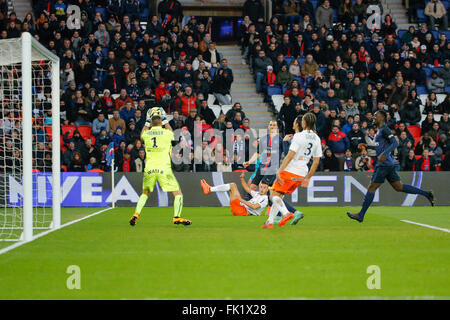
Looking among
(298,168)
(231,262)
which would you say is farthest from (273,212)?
(231,262)

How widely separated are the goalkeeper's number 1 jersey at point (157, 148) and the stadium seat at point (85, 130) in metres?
9.87

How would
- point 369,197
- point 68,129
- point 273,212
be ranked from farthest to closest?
point 68,129 < point 369,197 < point 273,212

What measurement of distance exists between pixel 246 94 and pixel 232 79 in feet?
7.43

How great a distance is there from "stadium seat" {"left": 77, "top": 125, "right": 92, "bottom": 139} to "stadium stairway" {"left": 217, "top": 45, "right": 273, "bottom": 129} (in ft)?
20.3

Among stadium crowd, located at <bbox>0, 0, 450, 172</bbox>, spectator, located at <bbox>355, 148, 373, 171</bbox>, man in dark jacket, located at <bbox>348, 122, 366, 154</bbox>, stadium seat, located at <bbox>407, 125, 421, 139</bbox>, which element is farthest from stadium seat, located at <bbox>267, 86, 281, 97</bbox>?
stadium seat, located at <bbox>407, 125, 421, 139</bbox>

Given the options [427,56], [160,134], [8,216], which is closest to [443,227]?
[160,134]

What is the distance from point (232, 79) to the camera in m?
23.2

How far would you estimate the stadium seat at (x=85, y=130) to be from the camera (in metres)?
21.4

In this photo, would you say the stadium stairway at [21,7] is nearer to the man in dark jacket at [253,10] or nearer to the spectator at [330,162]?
the man in dark jacket at [253,10]

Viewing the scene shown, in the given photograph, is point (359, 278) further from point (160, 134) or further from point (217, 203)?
point (217, 203)

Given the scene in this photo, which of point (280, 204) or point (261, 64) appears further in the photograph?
point (261, 64)

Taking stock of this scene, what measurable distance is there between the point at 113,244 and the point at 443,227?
6688 mm

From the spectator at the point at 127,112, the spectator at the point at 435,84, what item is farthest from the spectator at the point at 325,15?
the spectator at the point at 127,112

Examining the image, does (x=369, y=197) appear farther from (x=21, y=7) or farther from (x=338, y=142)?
(x=21, y=7)
